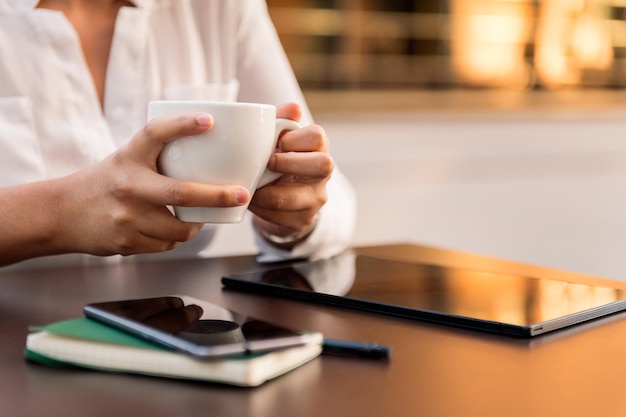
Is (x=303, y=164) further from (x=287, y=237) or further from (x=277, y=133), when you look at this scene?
(x=287, y=237)

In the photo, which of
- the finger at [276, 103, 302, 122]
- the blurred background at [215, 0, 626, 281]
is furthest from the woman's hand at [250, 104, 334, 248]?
the blurred background at [215, 0, 626, 281]

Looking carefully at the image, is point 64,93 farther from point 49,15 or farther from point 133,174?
point 133,174

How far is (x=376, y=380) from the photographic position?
1.86ft

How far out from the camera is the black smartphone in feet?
1.78

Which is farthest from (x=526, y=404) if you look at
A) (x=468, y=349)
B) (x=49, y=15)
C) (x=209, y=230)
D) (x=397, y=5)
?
(x=397, y=5)

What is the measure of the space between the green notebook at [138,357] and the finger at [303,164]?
0.84 ft

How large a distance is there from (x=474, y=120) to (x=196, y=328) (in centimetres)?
328

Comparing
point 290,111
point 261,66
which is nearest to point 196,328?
point 290,111

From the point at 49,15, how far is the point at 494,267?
645 millimetres

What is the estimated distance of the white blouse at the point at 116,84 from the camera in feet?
3.92

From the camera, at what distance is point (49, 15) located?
1194mm

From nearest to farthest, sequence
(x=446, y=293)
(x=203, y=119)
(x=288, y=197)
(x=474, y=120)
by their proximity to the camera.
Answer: (x=203, y=119) → (x=446, y=293) → (x=288, y=197) → (x=474, y=120)

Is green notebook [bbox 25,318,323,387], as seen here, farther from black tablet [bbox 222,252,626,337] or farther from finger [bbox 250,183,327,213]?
finger [bbox 250,183,327,213]

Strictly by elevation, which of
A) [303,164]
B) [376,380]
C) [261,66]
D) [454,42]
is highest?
[454,42]
